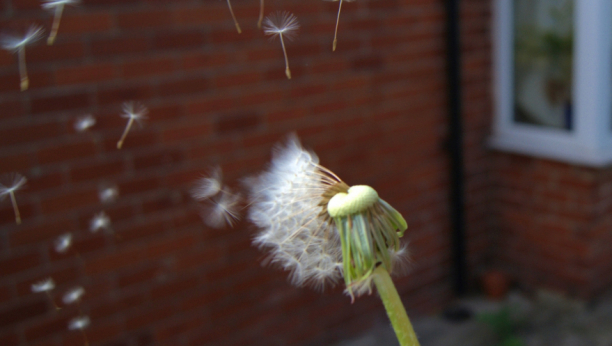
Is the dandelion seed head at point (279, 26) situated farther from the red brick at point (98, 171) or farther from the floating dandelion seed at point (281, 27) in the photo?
the red brick at point (98, 171)

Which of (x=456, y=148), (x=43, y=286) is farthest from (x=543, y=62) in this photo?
(x=43, y=286)

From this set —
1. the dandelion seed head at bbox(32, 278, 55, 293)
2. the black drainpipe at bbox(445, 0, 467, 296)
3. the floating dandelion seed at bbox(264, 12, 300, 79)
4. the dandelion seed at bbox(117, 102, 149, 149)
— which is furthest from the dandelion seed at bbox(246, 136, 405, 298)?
the black drainpipe at bbox(445, 0, 467, 296)

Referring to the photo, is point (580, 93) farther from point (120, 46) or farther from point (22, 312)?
point (22, 312)

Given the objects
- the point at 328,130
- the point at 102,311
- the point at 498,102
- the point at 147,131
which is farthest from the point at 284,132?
the point at 498,102

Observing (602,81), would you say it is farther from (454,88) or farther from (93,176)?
(93,176)

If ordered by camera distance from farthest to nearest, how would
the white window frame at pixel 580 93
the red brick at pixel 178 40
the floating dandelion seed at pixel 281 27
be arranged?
the white window frame at pixel 580 93, the red brick at pixel 178 40, the floating dandelion seed at pixel 281 27

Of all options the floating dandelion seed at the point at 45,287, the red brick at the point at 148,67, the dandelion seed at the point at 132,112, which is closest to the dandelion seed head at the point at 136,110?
the dandelion seed at the point at 132,112
